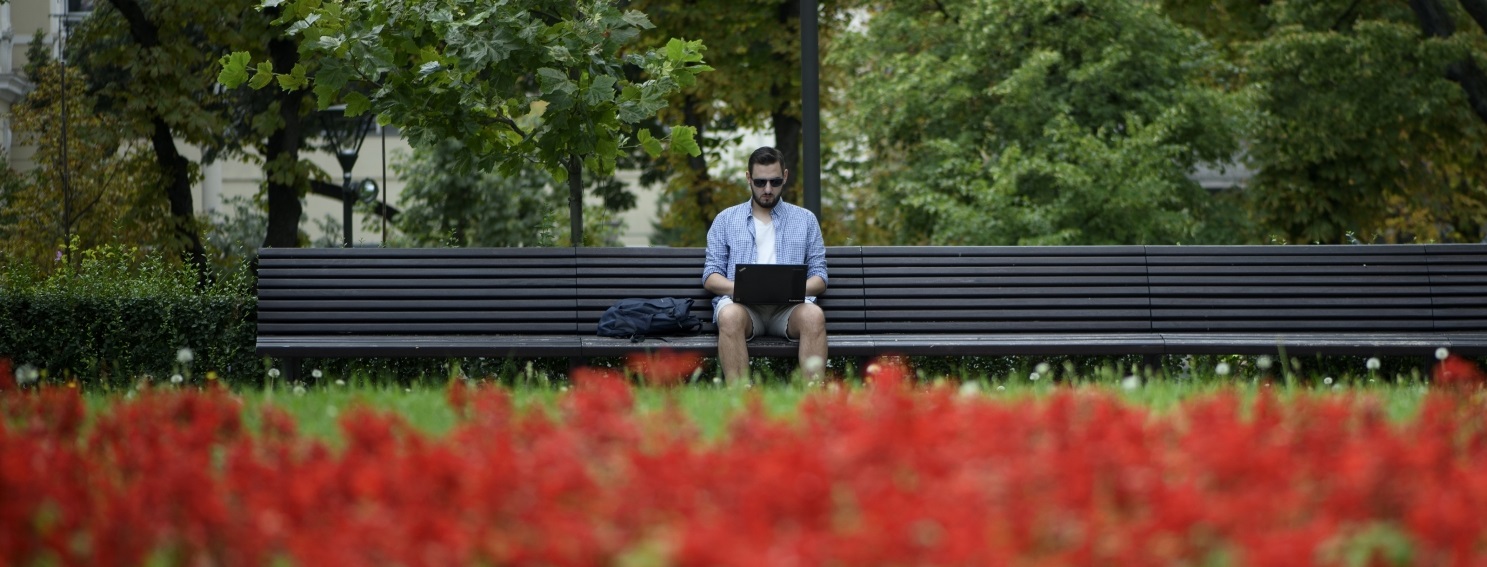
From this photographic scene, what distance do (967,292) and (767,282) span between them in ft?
4.46

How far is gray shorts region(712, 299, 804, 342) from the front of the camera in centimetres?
879

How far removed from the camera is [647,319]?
344 inches

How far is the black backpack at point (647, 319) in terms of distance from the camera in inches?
344

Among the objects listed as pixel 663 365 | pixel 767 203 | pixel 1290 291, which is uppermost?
pixel 767 203

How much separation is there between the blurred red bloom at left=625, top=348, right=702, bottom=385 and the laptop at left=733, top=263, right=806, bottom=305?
39cm

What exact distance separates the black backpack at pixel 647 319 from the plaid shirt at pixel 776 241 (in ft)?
0.95

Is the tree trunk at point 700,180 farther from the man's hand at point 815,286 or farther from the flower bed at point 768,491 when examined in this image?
the flower bed at point 768,491

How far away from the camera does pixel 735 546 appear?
2629 mm

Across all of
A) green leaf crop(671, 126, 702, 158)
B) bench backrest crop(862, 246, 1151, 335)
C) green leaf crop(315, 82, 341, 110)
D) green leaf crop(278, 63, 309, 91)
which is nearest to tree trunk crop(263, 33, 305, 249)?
green leaf crop(278, 63, 309, 91)

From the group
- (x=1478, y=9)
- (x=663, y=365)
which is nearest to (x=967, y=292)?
(x=663, y=365)

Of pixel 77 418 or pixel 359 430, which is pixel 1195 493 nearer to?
pixel 359 430

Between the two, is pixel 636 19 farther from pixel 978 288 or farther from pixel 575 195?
pixel 978 288

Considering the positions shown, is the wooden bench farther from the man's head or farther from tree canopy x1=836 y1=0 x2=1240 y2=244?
tree canopy x1=836 y1=0 x2=1240 y2=244

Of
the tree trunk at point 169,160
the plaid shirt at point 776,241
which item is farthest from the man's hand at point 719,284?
the tree trunk at point 169,160
